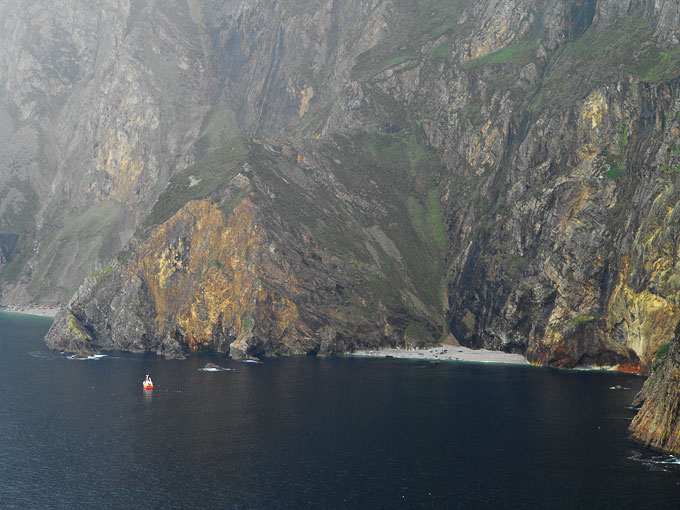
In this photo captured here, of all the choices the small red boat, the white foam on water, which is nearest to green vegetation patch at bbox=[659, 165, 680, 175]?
the white foam on water

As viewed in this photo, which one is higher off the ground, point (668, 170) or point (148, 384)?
point (668, 170)

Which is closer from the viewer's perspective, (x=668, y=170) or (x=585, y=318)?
(x=668, y=170)

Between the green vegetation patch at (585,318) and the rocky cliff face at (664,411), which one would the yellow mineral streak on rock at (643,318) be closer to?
the green vegetation patch at (585,318)

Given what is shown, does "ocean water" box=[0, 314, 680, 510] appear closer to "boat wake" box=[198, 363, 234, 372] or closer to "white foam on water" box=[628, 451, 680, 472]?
"white foam on water" box=[628, 451, 680, 472]

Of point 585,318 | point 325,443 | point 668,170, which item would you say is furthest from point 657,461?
point 668,170

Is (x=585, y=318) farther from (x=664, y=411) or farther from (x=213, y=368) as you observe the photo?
(x=213, y=368)

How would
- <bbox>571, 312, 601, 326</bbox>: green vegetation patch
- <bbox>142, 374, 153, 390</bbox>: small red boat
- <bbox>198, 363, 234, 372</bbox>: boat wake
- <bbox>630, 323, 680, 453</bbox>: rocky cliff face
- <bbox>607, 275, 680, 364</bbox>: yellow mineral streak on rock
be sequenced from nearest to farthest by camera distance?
<bbox>630, 323, 680, 453</bbox>: rocky cliff face, <bbox>607, 275, 680, 364</bbox>: yellow mineral streak on rock, <bbox>142, 374, 153, 390</bbox>: small red boat, <bbox>198, 363, 234, 372</bbox>: boat wake, <bbox>571, 312, 601, 326</bbox>: green vegetation patch

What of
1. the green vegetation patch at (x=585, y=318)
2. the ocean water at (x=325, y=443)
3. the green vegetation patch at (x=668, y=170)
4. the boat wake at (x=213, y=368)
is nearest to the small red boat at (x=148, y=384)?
the ocean water at (x=325, y=443)

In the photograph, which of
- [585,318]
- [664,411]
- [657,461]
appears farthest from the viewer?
[585,318]

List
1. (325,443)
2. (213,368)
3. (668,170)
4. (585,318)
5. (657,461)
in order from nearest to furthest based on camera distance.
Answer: (657,461) → (325,443) → (668,170) → (585,318) → (213,368)
